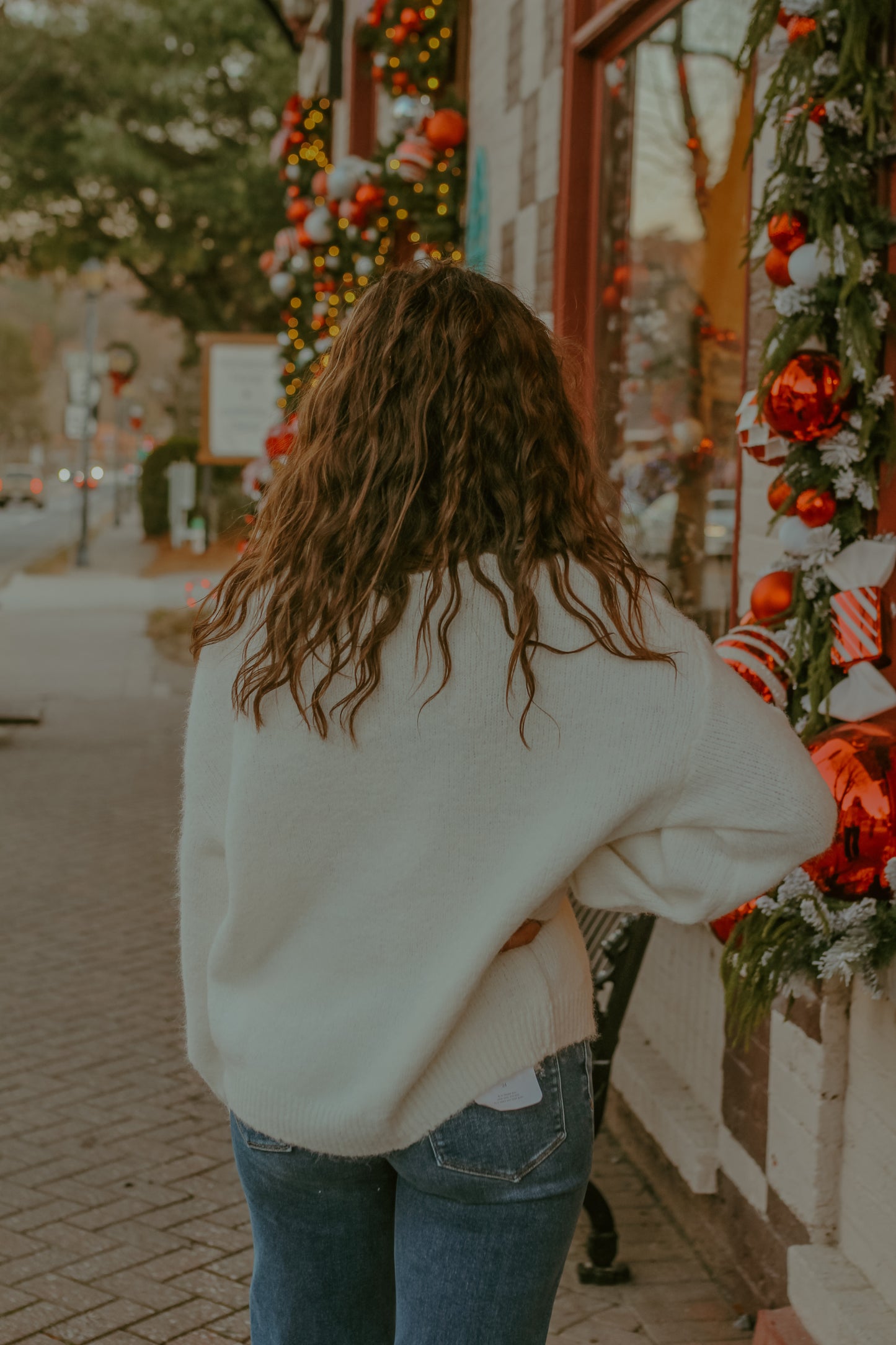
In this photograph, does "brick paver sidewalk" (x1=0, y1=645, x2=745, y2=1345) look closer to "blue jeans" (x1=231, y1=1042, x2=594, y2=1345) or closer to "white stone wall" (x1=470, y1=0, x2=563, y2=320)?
"blue jeans" (x1=231, y1=1042, x2=594, y2=1345)

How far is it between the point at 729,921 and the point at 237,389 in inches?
406

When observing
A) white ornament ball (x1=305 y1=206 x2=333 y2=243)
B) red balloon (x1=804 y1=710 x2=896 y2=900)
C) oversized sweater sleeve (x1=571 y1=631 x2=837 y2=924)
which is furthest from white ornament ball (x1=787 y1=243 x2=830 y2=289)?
white ornament ball (x1=305 y1=206 x2=333 y2=243)

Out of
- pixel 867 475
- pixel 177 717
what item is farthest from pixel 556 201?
pixel 177 717

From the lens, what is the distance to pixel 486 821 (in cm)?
160

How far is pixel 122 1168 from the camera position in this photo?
4.12 m

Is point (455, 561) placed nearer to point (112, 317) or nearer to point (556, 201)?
point (556, 201)

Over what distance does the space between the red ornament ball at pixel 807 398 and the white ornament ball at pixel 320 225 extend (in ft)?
18.9

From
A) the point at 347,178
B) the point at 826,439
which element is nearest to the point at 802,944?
the point at 826,439

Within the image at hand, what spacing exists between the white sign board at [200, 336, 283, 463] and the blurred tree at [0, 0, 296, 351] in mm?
Answer: 10691

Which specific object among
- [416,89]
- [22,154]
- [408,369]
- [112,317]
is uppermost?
[112,317]

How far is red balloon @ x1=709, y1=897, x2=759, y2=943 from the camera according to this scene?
8.44ft

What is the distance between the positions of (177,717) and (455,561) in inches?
431

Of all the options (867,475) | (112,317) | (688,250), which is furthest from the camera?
(112,317)

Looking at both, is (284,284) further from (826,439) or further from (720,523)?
(826,439)
